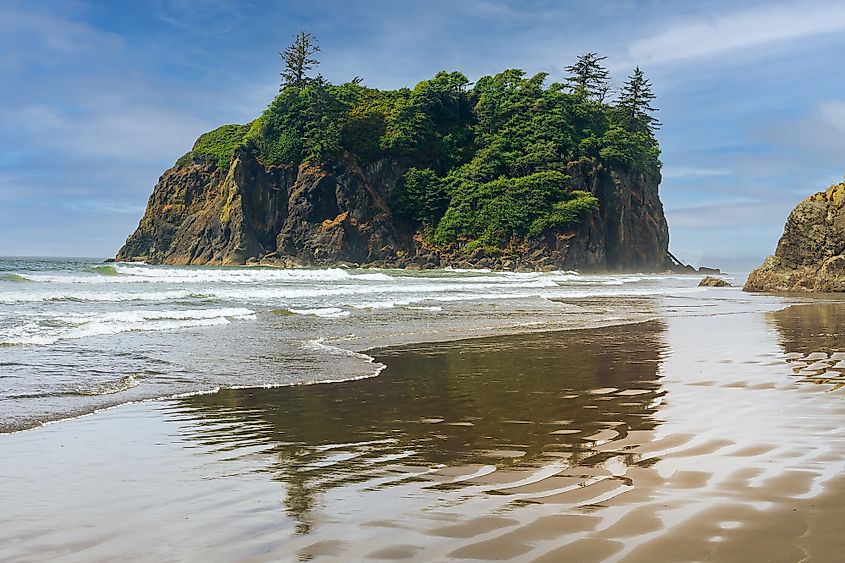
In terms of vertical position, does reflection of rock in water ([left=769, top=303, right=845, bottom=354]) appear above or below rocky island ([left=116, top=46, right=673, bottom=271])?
below

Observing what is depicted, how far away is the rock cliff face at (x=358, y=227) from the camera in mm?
67750

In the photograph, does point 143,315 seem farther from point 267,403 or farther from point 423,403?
point 423,403

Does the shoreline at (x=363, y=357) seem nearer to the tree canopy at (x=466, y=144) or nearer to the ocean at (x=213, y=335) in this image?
the ocean at (x=213, y=335)

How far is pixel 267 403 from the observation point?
679 cm

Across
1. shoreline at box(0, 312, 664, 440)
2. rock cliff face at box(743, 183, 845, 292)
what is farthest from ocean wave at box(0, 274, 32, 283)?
rock cliff face at box(743, 183, 845, 292)

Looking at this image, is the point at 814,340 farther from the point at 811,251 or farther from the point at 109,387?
the point at 811,251

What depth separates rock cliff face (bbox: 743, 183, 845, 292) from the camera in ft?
95.6

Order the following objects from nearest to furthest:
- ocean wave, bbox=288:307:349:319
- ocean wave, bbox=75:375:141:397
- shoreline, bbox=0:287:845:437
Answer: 1. shoreline, bbox=0:287:845:437
2. ocean wave, bbox=75:375:141:397
3. ocean wave, bbox=288:307:349:319

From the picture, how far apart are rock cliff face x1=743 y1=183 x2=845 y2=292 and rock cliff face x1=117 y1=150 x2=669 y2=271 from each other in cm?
3414

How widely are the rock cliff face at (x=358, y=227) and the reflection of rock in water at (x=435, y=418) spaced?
5718cm

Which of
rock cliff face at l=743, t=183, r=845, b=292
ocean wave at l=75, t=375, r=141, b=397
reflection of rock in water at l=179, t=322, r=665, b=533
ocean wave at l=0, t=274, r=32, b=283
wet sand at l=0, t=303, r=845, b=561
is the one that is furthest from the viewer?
ocean wave at l=0, t=274, r=32, b=283

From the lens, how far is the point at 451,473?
4125 mm

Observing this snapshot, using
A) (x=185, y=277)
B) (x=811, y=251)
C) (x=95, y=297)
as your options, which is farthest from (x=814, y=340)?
(x=185, y=277)

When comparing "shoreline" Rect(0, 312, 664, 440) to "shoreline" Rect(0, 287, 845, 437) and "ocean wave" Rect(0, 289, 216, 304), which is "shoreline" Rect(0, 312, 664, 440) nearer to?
"shoreline" Rect(0, 287, 845, 437)
